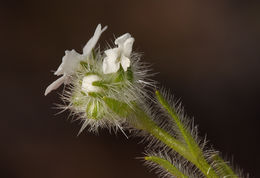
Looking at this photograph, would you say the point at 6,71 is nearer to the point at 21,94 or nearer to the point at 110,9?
the point at 21,94

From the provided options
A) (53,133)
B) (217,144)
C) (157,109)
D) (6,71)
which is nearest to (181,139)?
(157,109)

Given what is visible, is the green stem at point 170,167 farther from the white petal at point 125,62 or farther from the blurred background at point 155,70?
the blurred background at point 155,70

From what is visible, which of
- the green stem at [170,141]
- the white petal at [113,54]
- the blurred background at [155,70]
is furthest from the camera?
the blurred background at [155,70]

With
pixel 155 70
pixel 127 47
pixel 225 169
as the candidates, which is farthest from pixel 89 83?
pixel 155 70

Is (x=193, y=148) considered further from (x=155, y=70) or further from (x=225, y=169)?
(x=155, y=70)

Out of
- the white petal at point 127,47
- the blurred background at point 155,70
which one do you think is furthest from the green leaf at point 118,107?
the blurred background at point 155,70

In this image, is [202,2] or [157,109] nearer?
[157,109]

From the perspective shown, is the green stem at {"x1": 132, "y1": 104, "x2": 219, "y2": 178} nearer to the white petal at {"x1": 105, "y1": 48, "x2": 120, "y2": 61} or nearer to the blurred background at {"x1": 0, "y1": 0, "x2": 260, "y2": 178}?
the white petal at {"x1": 105, "y1": 48, "x2": 120, "y2": 61}
